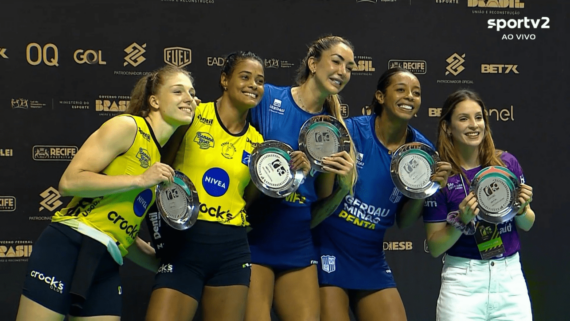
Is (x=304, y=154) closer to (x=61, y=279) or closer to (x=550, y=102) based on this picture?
(x=61, y=279)

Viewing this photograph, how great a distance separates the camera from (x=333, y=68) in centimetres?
357

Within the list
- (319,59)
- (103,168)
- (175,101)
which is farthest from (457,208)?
(103,168)

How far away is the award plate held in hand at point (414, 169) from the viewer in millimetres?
3525

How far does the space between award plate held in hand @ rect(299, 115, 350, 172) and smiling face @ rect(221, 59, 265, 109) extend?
1.04 ft

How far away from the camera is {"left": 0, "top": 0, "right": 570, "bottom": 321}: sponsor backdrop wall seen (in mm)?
4652

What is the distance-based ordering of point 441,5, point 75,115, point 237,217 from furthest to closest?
1. point 441,5
2. point 75,115
3. point 237,217

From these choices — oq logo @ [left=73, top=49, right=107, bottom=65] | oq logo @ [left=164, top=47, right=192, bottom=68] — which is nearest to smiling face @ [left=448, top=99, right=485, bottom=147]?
oq logo @ [left=164, top=47, right=192, bottom=68]

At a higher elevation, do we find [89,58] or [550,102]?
[89,58]

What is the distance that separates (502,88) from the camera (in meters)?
5.31

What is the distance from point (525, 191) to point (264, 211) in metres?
1.39

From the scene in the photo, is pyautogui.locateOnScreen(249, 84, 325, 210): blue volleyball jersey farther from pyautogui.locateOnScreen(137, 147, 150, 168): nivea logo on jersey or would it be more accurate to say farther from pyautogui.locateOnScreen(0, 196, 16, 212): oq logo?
pyautogui.locateOnScreen(0, 196, 16, 212): oq logo

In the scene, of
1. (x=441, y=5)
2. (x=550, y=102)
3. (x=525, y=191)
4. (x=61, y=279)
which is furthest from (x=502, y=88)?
(x=61, y=279)

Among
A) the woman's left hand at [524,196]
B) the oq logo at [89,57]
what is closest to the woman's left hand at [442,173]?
the woman's left hand at [524,196]

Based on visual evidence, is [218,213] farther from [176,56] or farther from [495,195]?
[176,56]
